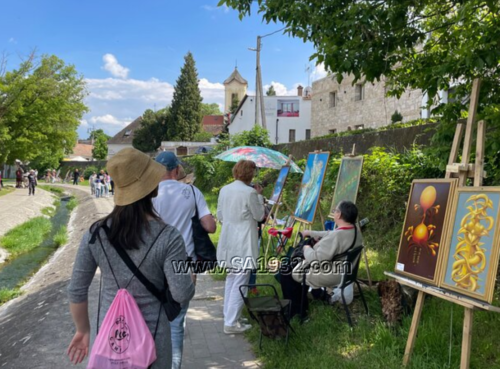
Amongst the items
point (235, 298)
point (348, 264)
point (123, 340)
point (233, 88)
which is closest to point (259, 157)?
point (235, 298)

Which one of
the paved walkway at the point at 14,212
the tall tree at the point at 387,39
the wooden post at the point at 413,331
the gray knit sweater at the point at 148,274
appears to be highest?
the tall tree at the point at 387,39

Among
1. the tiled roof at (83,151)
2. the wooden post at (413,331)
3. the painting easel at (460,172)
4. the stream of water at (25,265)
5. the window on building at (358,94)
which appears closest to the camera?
the painting easel at (460,172)

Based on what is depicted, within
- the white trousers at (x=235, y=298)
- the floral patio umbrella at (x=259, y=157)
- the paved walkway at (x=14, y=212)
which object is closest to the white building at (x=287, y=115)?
the paved walkway at (x=14, y=212)

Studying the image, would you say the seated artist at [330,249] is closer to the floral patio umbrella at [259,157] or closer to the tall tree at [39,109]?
the floral patio umbrella at [259,157]

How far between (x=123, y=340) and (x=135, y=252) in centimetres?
39

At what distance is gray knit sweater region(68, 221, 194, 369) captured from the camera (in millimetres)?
1918

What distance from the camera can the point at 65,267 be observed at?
9.02 m

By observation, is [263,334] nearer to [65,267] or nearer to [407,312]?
[407,312]

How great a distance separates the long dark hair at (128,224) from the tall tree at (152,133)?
178 feet

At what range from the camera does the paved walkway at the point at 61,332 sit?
3703mm

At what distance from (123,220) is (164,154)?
5.00 feet

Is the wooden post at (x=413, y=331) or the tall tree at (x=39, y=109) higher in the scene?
the tall tree at (x=39, y=109)

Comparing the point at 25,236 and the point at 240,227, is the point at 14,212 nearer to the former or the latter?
the point at 25,236

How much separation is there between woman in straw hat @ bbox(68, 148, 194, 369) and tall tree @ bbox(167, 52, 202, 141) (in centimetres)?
5321
